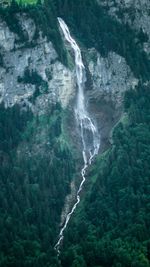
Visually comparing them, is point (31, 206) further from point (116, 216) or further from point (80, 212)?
point (116, 216)

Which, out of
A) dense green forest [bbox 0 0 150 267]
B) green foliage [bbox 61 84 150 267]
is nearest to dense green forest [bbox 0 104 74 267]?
dense green forest [bbox 0 0 150 267]

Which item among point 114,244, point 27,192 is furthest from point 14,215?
point 114,244

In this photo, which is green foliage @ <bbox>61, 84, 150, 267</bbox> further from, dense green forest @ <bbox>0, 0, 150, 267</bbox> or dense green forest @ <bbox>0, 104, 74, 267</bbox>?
dense green forest @ <bbox>0, 104, 74, 267</bbox>

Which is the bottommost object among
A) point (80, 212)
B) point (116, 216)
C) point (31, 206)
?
point (116, 216)

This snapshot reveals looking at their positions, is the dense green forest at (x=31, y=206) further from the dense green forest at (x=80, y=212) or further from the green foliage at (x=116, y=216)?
the green foliage at (x=116, y=216)

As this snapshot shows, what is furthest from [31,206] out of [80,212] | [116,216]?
[116,216]

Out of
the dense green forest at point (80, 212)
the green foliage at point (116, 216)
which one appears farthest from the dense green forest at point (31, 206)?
the green foliage at point (116, 216)

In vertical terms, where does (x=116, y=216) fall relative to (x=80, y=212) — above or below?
below

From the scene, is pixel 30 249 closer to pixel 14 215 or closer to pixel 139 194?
pixel 14 215
